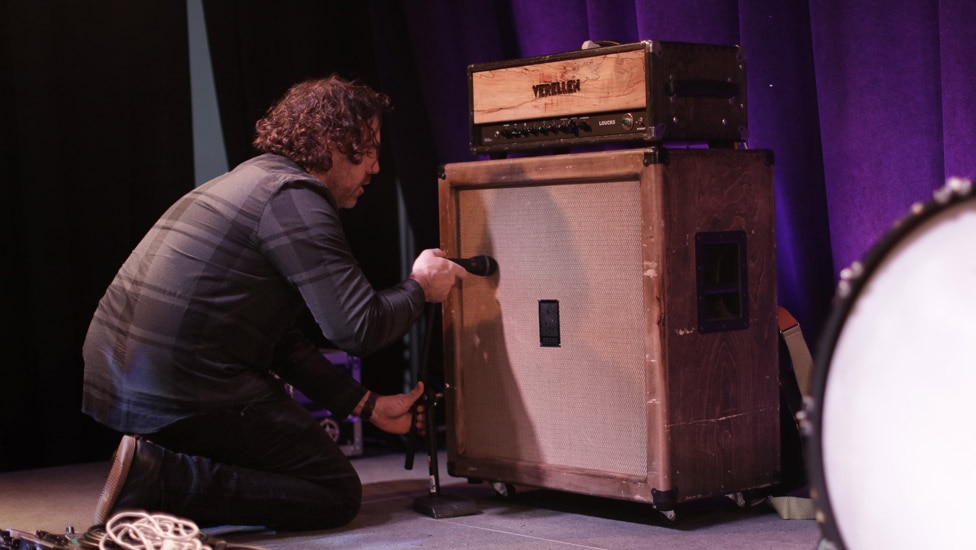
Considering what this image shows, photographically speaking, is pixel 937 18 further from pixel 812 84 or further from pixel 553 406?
pixel 553 406

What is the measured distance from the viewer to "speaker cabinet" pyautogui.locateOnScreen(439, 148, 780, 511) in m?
2.37

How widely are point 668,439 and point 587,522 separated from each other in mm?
278

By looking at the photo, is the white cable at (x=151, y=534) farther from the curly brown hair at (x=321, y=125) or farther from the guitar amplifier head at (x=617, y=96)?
the guitar amplifier head at (x=617, y=96)

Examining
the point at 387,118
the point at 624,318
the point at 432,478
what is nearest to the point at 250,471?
the point at 432,478

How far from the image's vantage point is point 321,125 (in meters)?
2.51

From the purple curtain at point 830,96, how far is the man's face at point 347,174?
0.85m

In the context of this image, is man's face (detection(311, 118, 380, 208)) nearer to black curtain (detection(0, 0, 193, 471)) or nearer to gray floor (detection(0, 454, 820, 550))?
gray floor (detection(0, 454, 820, 550))

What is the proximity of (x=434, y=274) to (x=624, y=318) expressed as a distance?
428mm

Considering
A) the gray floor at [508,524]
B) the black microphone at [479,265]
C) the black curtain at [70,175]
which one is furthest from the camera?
the black curtain at [70,175]

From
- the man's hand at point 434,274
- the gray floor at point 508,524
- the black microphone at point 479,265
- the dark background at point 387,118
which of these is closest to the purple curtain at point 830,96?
the dark background at point 387,118

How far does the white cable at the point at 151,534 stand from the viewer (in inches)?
79.9

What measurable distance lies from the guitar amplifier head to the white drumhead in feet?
3.87

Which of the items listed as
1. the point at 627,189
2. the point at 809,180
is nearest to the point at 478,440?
the point at 627,189

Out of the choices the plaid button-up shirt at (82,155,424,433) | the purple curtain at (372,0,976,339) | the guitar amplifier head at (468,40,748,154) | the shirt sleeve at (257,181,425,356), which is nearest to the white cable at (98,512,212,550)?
the plaid button-up shirt at (82,155,424,433)
